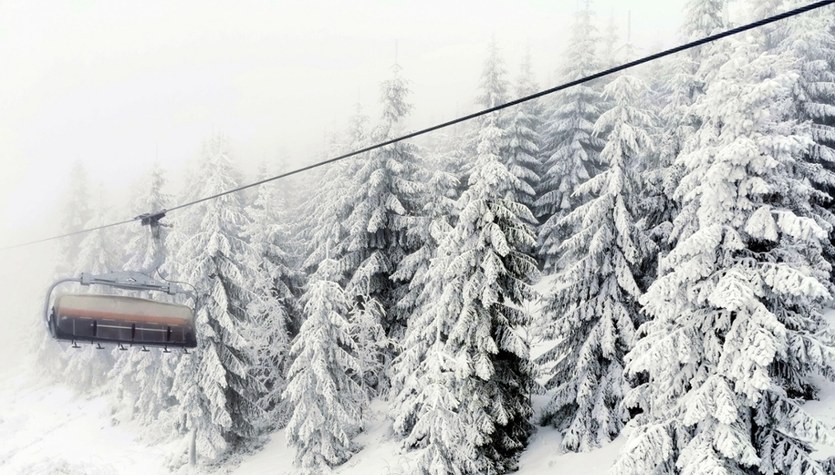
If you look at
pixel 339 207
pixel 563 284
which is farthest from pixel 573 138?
pixel 563 284

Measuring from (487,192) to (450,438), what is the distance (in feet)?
24.2

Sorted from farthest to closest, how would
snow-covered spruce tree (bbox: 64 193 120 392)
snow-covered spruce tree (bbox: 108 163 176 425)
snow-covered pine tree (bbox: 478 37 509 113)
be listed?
snow-covered spruce tree (bbox: 64 193 120 392), snow-covered pine tree (bbox: 478 37 509 113), snow-covered spruce tree (bbox: 108 163 176 425)

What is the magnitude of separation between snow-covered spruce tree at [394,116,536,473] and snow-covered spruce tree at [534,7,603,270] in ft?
45.9

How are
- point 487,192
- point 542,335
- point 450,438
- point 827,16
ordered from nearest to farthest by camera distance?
point 450,438 < point 487,192 < point 542,335 < point 827,16

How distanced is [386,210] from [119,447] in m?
19.1

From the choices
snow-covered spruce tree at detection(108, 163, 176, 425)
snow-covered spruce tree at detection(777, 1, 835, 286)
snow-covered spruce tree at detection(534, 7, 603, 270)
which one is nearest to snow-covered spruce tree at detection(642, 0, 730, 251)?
snow-covered spruce tree at detection(777, 1, 835, 286)

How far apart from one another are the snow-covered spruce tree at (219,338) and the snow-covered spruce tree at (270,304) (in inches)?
22.6

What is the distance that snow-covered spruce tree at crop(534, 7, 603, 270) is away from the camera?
100ft

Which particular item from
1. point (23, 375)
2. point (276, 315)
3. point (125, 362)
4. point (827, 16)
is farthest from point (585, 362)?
point (23, 375)

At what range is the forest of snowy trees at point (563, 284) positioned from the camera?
10.6 metres

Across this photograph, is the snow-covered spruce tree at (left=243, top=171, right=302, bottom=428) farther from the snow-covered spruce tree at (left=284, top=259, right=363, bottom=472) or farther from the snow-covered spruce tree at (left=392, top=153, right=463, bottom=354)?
the snow-covered spruce tree at (left=392, top=153, right=463, bottom=354)

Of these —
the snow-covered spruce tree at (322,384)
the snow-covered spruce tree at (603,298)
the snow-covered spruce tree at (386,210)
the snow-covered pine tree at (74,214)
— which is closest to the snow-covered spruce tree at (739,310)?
the snow-covered spruce tree at (603,298)

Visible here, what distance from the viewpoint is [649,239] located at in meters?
17.1

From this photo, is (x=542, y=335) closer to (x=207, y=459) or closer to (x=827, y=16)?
(x=207, y=459)
